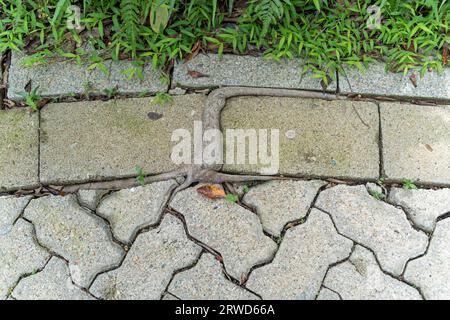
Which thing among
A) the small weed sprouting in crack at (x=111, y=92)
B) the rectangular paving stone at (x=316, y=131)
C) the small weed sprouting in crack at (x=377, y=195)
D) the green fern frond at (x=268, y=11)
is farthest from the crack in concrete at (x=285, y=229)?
the small weed sprouting in crack at (x=111, y=92)

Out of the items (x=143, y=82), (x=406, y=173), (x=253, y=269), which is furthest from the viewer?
(x=143, y=82)

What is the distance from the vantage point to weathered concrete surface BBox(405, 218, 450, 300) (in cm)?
203

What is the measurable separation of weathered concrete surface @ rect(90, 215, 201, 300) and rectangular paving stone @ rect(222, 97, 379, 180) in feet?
1.39

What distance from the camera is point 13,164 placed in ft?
7.44

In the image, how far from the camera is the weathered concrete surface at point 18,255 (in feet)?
6.82

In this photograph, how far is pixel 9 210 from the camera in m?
2.20

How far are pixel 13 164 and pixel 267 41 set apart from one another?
1457 millimetres

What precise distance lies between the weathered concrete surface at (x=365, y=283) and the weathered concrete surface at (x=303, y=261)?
0.05 metres

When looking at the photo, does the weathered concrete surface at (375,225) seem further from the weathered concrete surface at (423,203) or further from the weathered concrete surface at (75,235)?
the weathered concrete surface at (75,235)

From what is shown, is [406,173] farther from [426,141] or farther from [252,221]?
[252,221]

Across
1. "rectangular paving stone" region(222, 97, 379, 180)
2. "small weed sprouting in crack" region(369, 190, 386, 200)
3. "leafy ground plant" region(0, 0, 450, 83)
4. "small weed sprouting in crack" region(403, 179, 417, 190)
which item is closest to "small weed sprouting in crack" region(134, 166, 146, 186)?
"rectangular paving stone" region(222, 97, 379, 180)

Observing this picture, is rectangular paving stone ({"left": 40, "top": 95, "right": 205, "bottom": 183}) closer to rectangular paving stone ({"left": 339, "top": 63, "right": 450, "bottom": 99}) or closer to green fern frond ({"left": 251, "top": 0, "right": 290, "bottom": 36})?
green fern frond ({"left": 251, "top": 0, "right": 290, "bottom": 36})

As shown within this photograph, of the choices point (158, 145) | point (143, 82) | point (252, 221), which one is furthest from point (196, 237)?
point (143, 82)

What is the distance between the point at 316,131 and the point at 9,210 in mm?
1556
